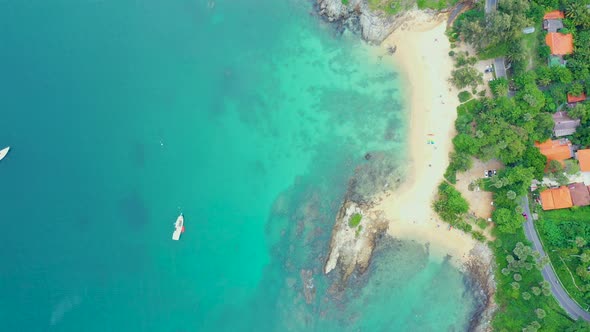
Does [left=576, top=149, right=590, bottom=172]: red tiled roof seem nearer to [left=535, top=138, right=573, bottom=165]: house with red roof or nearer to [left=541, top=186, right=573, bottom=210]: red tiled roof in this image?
[left=535, top=138, right=573, bottom=165]: house with red roof

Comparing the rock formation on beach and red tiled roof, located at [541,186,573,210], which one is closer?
red tiled roof, located at [541,186,573,210]

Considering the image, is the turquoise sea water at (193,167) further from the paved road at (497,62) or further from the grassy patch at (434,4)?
the paved road at (497,62)

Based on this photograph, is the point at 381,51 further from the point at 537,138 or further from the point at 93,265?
the point at 93,265

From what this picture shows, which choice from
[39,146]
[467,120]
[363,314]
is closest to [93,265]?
[39,146]

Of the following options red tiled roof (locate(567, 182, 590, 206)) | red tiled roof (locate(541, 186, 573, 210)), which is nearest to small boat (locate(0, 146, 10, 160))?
red tiled roof (locate(541, 186, 573, 210))

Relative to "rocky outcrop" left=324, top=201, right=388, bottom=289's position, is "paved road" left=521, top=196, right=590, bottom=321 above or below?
below

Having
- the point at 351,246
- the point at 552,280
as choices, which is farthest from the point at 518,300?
the point at 351,246
